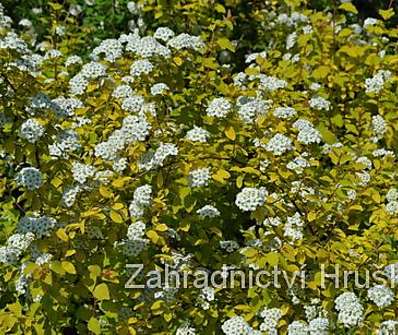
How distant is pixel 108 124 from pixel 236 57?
8.53 feet

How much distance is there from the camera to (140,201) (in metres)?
2.78

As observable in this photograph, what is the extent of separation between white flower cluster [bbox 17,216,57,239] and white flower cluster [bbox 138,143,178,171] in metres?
0.44

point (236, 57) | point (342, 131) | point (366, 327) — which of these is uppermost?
point (366, 327)

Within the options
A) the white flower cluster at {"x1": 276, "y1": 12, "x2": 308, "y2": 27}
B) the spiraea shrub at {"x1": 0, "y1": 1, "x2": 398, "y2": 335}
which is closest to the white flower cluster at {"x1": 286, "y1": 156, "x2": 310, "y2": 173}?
the spiraea shrub at {"x1": 0, "y1": 1, "x2": 398, "y2": 335}

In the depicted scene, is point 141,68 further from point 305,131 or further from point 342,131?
point 342,131

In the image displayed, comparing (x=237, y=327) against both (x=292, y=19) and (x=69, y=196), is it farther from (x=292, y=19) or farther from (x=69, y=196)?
(x=292, y=19)

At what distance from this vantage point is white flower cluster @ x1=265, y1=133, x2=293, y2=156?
9.51 ft

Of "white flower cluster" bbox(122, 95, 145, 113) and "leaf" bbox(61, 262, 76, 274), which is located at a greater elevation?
"white flower cluster" bbox(122, 95, 145, 113)

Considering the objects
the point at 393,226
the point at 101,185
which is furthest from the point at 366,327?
the point at 101,185

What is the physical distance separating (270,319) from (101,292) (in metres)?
0.60

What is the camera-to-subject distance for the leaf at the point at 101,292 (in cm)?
263

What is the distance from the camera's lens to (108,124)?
10.9 ft

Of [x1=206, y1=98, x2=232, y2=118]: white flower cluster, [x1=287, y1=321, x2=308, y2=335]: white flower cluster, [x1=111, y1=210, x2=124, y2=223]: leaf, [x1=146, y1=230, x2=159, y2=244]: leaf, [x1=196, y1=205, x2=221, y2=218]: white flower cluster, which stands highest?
[x1=206, y1=98, x2=232, y2=118]: white flower cluster

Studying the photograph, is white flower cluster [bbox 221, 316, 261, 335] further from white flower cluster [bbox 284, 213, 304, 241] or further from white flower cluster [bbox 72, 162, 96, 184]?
white flower cluster [bbox 72, 162, 96, 184]
